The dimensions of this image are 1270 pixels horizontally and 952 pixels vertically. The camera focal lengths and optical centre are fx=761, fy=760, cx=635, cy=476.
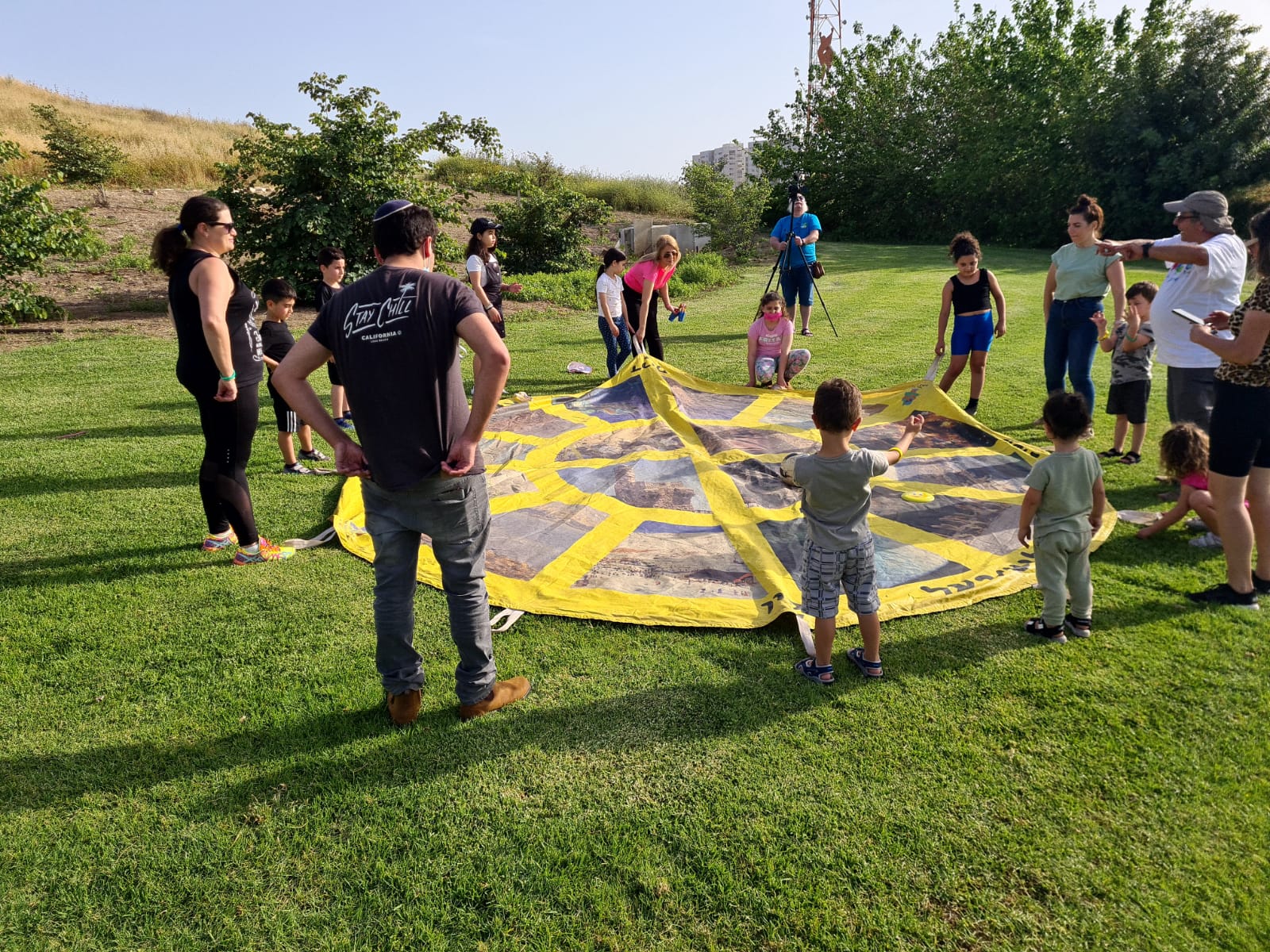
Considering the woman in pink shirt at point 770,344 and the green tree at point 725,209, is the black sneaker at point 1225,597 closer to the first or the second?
the woman in pink shirt at point 770,344

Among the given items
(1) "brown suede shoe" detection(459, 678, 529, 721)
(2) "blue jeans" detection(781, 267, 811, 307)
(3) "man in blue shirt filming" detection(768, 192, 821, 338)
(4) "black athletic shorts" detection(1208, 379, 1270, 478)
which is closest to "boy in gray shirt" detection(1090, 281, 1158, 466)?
(4) "black athletic shorts" detection(1208, 379, 1270, 478)

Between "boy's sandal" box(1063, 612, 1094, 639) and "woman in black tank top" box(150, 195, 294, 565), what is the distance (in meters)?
4.23

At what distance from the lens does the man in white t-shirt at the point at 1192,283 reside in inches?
168

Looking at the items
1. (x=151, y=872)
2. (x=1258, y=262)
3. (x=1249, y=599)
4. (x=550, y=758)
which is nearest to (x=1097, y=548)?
(x=1249, y=599)

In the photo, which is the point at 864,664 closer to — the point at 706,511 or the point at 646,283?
the point at 706,511

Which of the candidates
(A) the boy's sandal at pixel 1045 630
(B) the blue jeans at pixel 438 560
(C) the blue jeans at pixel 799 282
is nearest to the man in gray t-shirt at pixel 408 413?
(B) the blue jeans at pixel 438 560

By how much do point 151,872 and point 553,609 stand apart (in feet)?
6.35

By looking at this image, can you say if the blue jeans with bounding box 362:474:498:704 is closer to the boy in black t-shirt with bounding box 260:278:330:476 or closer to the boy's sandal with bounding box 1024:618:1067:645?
the boy's sandal with bounding box 1024:618:1067:645

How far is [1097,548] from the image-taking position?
4348mm

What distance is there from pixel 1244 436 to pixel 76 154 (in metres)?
22.2

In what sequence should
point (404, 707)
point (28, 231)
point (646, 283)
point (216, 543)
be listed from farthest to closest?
point (28, 231) < point (646, 283) < point (216, 543) < point (404, 707)

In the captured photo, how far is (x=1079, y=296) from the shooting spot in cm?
592

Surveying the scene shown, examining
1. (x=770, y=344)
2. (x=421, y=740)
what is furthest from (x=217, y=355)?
(x=770, y=344)

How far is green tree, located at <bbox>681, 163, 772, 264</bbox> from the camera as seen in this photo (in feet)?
69.7
